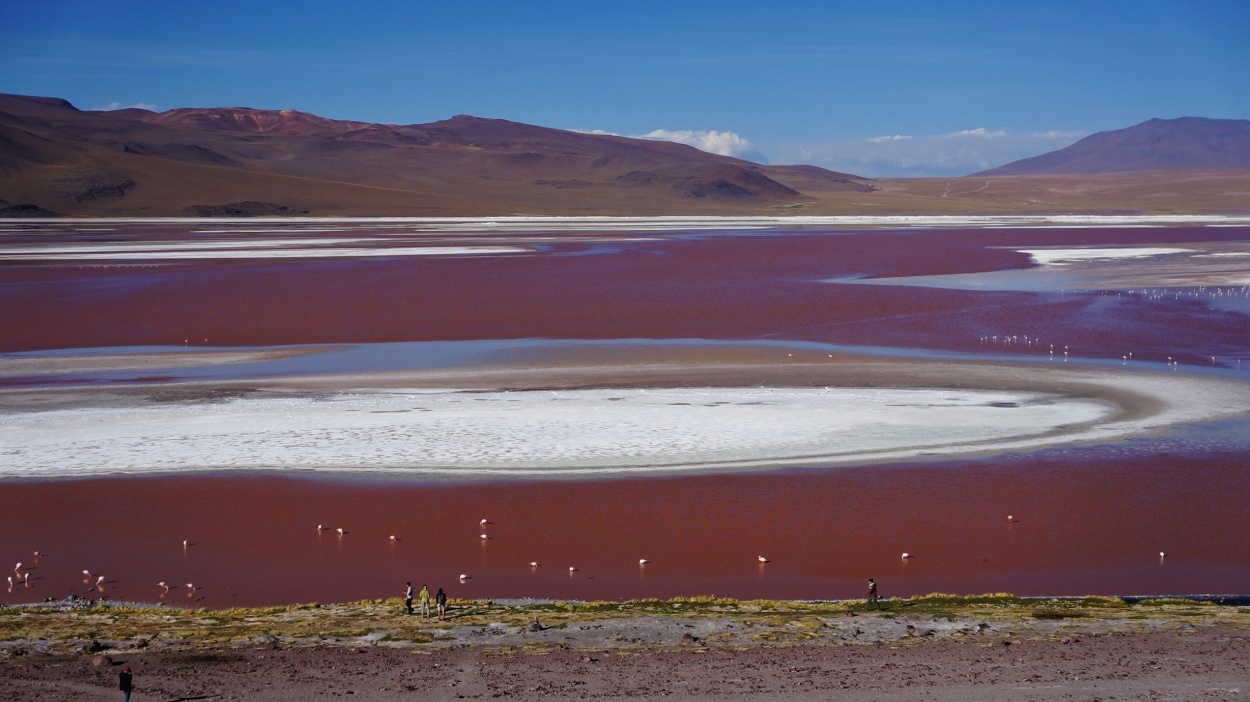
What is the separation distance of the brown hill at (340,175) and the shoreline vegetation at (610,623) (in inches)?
3307

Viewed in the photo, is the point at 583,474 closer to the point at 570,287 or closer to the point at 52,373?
the point at 52,373

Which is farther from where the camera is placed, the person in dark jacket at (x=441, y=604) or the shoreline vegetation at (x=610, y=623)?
the person in dark jacket at (x=441, y=604)

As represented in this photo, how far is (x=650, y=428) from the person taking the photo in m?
17.4

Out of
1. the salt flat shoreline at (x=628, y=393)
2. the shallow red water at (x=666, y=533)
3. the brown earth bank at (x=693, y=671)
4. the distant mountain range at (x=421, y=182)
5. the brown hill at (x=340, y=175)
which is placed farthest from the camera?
the distant mountain range at (x=421, y=182)

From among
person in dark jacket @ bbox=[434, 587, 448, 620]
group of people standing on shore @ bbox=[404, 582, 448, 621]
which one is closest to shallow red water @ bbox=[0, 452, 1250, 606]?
group of people standing on shore @ bbox=[404, 582, 448, 621]

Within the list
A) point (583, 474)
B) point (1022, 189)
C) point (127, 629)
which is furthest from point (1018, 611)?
point (1022, 189)

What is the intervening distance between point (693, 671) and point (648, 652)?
0.48 meters

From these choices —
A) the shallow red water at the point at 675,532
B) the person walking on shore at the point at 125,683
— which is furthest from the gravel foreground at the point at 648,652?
the shallow red water at the point at 675,532

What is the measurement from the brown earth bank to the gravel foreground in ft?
0.05

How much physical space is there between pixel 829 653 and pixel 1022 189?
159 metres

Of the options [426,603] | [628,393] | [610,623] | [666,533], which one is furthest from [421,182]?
[610,623]

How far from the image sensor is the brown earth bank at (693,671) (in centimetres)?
813

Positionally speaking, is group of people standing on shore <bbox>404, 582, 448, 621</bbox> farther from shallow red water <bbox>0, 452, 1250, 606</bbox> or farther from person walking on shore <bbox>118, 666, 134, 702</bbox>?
person walking on shore <bbox>118, 666, 134, 702</bbox>

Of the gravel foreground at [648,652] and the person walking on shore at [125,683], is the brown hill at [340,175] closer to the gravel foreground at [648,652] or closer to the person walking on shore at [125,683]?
the gravel foreground at [648,652]
